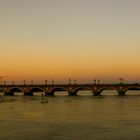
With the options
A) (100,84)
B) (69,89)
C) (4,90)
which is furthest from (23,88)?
(100,84)

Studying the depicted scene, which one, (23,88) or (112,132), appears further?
(23,88)

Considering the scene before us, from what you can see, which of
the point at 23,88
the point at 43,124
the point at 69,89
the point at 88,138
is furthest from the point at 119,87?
the point at 88,138

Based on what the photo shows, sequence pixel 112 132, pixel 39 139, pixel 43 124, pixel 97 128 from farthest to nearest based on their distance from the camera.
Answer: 1. pixel 43 124
2. pixel 97 128
3. pixel 112 132
4. pixel 39 139

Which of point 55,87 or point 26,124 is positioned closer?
point 26,124

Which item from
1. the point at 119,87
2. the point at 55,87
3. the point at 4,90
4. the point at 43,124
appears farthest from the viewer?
the point at 4,90

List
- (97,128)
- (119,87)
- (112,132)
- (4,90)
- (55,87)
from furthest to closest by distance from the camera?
(4,90) < (55,87) < (119,87) < (97,128) < (112,132)

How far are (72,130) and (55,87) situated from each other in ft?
401

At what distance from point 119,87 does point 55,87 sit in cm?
2735

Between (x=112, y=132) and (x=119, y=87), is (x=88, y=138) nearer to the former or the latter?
(x=112, y=132)

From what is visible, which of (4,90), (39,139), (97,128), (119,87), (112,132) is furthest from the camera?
(4,90)

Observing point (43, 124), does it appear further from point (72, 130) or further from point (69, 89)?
point (69, 89)

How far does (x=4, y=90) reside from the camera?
189 metres

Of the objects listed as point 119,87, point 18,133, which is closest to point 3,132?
point 18,133

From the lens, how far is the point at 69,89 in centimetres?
17325
